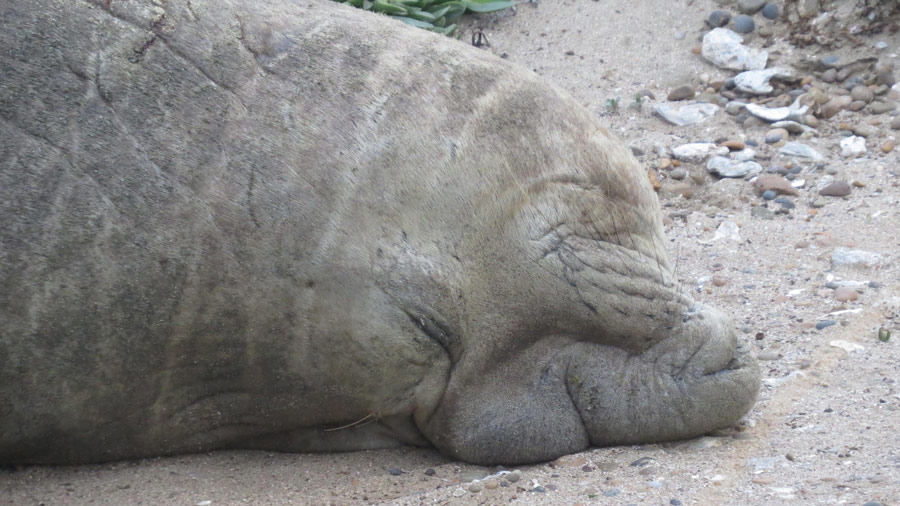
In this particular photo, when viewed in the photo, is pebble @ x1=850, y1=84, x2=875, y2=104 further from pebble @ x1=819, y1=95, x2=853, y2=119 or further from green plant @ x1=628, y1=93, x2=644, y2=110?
green plant @ x1=628, y1=93, x2=644, y2=110

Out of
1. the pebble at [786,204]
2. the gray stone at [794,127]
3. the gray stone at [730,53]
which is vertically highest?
the gray stone at [730,53]

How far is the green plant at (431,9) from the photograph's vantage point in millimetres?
5777

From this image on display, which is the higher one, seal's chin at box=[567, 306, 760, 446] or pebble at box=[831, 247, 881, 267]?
pebble at box=[831, 247, 881, 267]

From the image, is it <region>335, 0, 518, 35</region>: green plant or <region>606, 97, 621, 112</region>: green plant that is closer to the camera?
<region>606, 97, 621, 112</region>: green plant

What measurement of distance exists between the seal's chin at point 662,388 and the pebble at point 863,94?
286 cm

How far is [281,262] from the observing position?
2.57 metres

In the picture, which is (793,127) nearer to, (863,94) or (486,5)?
(863,94)

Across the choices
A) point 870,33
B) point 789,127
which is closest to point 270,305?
point 789,127

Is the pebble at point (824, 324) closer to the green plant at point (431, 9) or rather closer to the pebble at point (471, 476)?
the pebble at point (471, 476)

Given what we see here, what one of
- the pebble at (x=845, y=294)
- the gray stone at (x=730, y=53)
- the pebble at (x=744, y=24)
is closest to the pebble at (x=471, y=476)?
the pebble at (x=845, y=294)

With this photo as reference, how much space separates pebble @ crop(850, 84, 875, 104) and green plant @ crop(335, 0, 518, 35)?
219 cm

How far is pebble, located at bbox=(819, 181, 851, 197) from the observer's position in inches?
178

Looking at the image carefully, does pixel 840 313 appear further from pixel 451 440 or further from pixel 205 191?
pixel 205 191

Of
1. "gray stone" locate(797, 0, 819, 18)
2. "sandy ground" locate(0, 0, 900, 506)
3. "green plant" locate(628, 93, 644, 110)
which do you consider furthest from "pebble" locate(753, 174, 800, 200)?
"gray stone" locate(797, 0, 819, 18)
